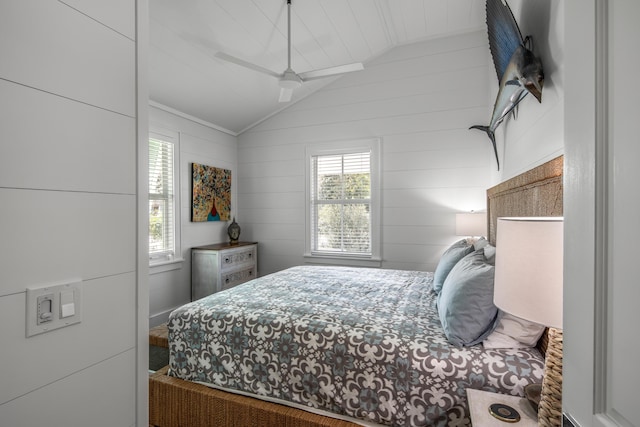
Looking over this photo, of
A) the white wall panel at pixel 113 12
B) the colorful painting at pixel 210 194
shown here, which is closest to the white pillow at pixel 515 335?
the white wall panel at pixel 113 12

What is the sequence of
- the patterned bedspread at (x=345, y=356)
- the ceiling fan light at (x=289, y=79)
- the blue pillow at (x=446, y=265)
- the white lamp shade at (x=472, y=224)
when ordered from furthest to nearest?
1. the white lamp shade at (x=472, y=224)
2. the ceiling fan light at (x=289, y=79)
3. the blue pillow at (x=446, y=265)
4. the patterned bedspread at (x=345, y=356)

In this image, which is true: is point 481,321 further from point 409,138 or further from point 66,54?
point 409,138

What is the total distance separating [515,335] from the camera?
1.49m

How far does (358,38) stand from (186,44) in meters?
1.81

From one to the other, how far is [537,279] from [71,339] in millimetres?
1180

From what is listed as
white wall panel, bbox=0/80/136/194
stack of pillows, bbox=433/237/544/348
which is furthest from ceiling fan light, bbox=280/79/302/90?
stack of pillows, bbox=433/237/544/348

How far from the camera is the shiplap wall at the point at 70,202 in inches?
27.4

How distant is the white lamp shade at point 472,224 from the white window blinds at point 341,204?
1.15 meters

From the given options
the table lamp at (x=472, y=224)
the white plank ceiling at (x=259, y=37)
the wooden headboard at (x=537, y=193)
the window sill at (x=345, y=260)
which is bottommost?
the window sill at (x=345, y=260)

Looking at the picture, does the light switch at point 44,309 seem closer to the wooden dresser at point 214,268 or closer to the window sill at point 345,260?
the wooden dresser at point 214,268

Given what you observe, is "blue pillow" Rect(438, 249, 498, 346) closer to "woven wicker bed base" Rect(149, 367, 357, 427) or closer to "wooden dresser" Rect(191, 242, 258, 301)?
"woven wicker bed base" Rect(149, 367, 357, 427)

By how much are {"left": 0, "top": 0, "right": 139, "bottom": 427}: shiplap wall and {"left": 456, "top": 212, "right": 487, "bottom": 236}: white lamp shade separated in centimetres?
313

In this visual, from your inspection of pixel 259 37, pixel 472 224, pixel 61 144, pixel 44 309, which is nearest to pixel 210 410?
pixel 44 309

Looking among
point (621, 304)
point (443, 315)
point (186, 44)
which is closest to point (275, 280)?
point (443, 315)
